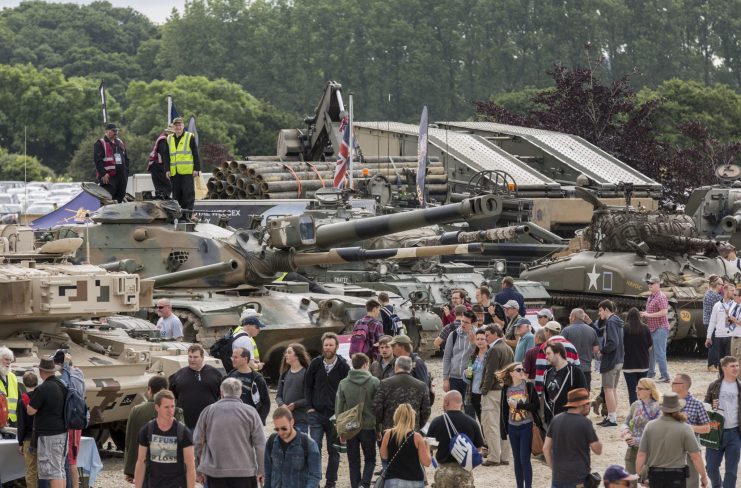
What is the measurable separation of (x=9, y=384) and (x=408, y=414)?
151 inches

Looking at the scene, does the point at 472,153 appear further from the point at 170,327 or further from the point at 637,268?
the point at 170,327

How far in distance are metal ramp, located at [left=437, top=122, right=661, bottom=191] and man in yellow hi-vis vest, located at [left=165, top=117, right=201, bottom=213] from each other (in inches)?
736

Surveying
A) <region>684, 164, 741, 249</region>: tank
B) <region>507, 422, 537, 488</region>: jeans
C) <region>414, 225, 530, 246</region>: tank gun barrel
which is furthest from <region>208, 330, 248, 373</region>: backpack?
<region>684, 164, 741, 249</region>: tank

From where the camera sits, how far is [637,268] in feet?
82.6

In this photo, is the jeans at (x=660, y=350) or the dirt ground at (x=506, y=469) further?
the jeans at (x=660, y=350)

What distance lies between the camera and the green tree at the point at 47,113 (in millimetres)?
74875

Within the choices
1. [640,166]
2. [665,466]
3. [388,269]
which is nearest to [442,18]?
[640,166]

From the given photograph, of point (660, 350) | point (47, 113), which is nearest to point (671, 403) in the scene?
point (660, 350)

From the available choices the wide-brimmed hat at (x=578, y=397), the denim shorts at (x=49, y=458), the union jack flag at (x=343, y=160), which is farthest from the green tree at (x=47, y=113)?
the wide-brimmed hat at (x=578, y=397)

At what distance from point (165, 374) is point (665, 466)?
5.62 metres

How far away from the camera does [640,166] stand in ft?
151

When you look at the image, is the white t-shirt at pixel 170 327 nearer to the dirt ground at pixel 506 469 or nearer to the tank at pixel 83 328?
the dirt ground at pixel 506 469

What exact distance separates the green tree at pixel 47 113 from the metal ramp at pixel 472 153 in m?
31.9

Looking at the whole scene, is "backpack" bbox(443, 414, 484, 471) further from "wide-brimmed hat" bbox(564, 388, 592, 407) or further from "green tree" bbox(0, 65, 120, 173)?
"green tree" bbox(0, 65, 120, 173)
